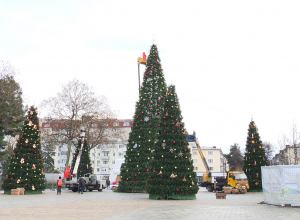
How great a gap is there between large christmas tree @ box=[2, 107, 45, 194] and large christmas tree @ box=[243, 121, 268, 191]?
2040cm

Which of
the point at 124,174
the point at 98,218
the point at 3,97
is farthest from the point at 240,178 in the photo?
the point at 3,97

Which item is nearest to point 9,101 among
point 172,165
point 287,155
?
point 172,165

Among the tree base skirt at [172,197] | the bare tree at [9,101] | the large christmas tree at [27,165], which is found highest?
the bare tree at [9,101]

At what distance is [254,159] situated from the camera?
106ft

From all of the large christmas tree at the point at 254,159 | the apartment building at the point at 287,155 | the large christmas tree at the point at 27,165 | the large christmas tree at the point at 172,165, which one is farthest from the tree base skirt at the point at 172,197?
the apartment building at the point at 287,155

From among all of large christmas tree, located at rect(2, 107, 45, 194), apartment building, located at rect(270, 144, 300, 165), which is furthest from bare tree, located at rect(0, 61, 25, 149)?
→ apartment building, located at rect(270, 144, 300, 165)

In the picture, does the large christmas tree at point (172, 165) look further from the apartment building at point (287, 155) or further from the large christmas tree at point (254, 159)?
the apartment building at point (287, 155)

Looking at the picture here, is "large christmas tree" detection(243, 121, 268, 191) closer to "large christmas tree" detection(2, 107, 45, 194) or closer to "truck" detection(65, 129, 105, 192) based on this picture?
"truck" detection(65, 129, 105, 192)

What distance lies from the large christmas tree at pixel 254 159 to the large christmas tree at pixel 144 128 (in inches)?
427

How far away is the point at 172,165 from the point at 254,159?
1551 cm

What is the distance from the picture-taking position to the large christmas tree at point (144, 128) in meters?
27.9

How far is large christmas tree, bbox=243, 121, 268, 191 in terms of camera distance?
3180 centimetres

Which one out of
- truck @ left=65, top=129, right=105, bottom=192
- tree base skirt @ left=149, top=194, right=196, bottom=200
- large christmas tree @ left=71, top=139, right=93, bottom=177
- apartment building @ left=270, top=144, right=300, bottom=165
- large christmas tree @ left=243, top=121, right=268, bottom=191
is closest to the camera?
tree base skirt @ left=149, top=194, right=196, bottom=200

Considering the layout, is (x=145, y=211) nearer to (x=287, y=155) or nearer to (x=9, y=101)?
(x=9, y=101)
